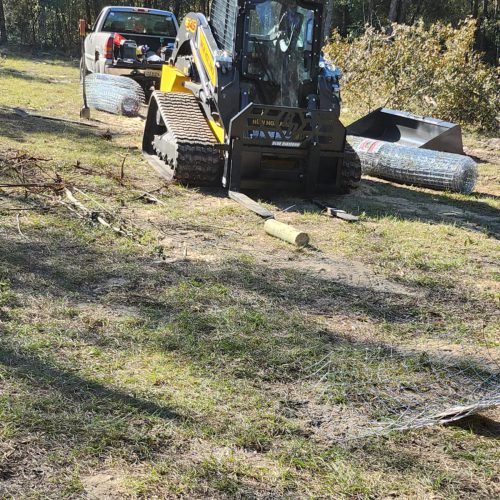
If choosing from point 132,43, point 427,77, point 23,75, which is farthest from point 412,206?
point 23,75

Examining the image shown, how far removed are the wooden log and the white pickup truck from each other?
26.3ft

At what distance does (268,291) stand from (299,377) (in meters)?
1.31

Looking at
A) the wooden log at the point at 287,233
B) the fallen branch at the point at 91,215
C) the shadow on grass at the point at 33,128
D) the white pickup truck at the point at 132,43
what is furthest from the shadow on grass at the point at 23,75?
the wooden log at the point at 287,233

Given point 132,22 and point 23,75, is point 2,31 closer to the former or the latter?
point 23,75

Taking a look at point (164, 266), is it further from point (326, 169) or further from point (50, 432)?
point (326, 169)

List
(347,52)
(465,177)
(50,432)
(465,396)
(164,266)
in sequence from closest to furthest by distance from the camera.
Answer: (50,432) < (465,396) < (164,266) < (465,177) < (347,52)

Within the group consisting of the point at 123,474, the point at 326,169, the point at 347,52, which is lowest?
the point at 123,474

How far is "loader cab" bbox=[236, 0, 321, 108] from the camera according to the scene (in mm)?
8469

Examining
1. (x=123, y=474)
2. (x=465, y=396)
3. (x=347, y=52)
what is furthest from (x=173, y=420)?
(x=347, y=52)

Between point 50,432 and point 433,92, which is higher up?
point 433,92

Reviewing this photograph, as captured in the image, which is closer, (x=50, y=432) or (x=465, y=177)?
(x=50, y=432)

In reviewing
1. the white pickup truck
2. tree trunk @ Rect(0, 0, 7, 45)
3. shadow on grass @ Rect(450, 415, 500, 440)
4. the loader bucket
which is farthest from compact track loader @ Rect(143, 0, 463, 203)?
tree trunk @ Rect(0, 0, 7, 45)

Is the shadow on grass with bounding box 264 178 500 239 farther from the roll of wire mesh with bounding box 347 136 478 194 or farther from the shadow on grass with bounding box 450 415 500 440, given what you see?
the shadow on grass with bounding box 450 415 500 440

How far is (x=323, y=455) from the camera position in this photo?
3242 mm
